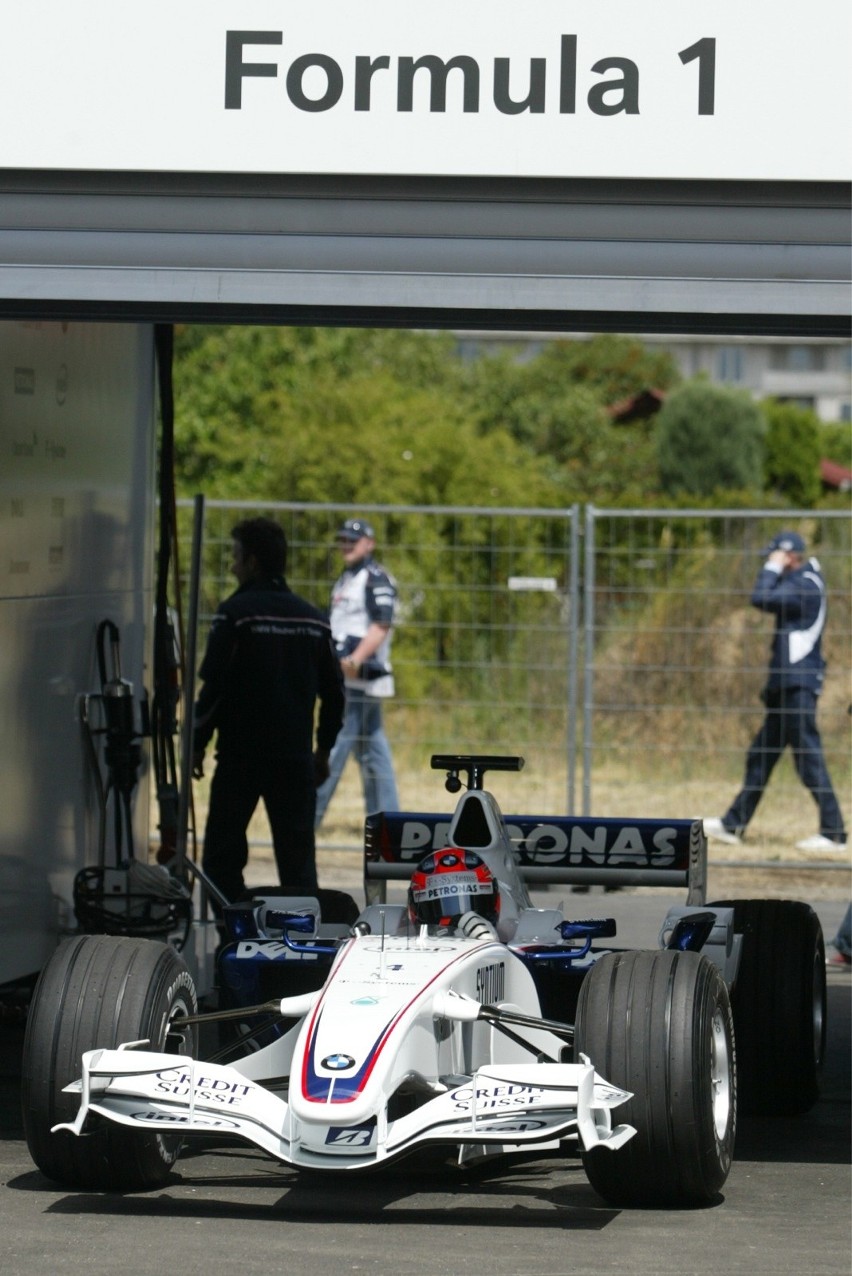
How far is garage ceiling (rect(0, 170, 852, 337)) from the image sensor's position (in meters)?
5.56

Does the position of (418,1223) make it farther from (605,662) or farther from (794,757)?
(605,662)

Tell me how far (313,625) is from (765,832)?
15.1 feet

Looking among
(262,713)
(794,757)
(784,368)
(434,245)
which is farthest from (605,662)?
(784,368)

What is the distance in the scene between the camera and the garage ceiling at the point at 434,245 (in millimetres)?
5559

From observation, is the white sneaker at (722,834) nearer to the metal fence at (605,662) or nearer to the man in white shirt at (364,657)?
the metal fence at (605,662)

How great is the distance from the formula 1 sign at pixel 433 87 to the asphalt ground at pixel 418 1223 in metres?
2.71

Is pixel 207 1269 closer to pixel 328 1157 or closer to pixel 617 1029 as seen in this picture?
pixel 328 1157

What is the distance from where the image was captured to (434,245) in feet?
18.4

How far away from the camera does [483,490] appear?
28203mm

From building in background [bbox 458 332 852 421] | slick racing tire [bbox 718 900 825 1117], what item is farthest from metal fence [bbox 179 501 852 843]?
building in background [bbox 458 332 852 421]

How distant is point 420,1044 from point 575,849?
7.29 ft

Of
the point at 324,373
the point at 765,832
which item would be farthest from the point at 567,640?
the point at 324,373

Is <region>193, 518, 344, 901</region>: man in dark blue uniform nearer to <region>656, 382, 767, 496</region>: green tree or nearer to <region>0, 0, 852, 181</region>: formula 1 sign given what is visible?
<region>0, 0, 852, 181</region>: formula 1 sign

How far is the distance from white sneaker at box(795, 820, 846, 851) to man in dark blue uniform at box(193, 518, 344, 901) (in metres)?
4.34
